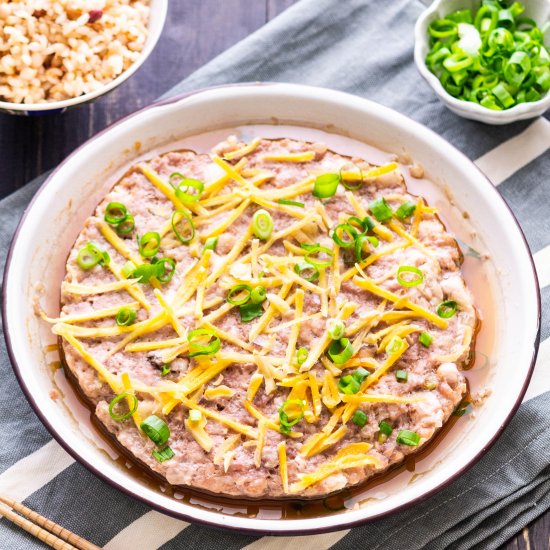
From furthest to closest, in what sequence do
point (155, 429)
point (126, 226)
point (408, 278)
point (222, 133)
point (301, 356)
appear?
point (222, 133)
point (126, 226)
point (408, 278)
point (301, 356)
point (155, 429)

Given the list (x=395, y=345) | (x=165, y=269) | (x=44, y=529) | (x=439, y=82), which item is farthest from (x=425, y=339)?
(x=44, y=529)

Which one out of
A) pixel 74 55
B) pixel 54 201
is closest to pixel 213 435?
pixel 54 201

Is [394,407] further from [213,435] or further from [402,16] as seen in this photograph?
[402,16]

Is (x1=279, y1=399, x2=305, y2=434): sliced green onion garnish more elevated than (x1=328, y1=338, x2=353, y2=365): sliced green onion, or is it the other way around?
(x1=328, y1=338, x2=353, y2=365): sliced green onion

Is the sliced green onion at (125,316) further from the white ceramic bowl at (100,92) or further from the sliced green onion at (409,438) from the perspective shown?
the sliced green onion at (409,438)

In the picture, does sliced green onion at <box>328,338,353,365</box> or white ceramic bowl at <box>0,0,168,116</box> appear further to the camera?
white ceramic bowl at <box>0,0,168,116</box>

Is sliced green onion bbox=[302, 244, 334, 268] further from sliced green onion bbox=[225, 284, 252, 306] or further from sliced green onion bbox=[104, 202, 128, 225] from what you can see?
sliced green onion bbox=[104, 202, 128, 225]

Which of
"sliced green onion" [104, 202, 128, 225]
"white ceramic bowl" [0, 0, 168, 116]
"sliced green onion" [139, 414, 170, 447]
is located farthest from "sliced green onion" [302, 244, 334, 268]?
"white ceramic bowl" [0, 0, 168, 116]

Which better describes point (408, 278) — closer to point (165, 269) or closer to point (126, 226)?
point (165, 269)
